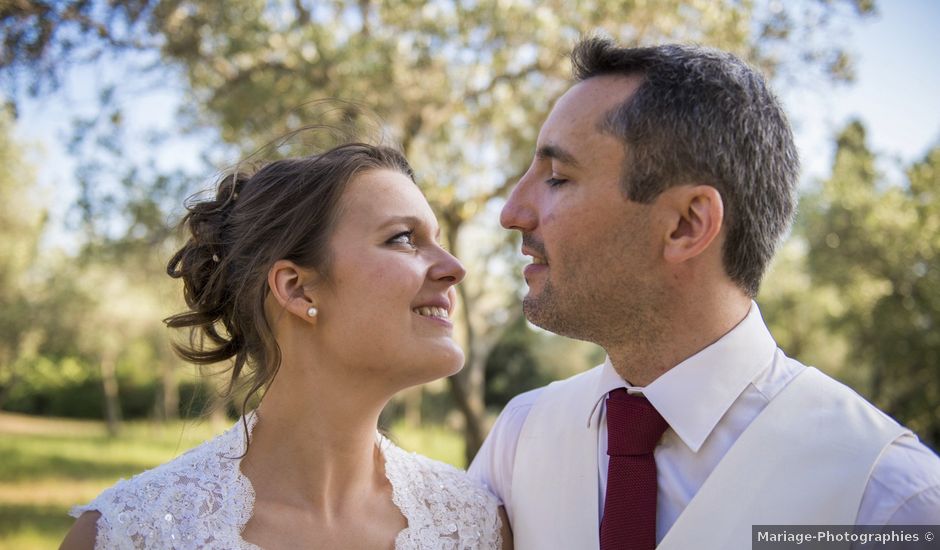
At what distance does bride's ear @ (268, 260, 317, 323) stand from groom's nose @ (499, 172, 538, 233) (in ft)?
2.15

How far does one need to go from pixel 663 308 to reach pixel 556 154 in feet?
1.92

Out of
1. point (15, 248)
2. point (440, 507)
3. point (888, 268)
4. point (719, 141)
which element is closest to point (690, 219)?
point (719, 141)

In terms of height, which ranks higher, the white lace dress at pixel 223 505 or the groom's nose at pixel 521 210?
the groom's nose at pixel 521 210

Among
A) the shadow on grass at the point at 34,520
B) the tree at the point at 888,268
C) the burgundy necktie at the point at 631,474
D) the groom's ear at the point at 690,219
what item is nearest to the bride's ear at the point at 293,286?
the burgundy necktie at the point at 631,474

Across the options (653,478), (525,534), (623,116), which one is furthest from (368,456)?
(623,116)

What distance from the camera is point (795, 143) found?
250cm

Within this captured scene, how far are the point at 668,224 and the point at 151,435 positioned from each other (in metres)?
27.6

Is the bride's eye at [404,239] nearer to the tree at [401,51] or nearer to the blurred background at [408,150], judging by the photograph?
the blurred background at [408,150]

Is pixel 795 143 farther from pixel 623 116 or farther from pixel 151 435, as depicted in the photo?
pixel 151 435

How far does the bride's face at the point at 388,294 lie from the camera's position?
8.06 feet

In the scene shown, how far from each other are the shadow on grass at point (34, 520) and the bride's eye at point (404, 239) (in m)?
9.73

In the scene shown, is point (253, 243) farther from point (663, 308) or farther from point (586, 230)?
point (663, 308)

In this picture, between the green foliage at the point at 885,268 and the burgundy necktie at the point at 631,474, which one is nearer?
the burgundy necktie at the point at 631,474

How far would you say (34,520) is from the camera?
11.8 meters
